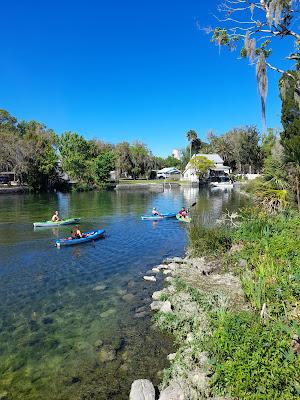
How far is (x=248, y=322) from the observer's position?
8.37 m

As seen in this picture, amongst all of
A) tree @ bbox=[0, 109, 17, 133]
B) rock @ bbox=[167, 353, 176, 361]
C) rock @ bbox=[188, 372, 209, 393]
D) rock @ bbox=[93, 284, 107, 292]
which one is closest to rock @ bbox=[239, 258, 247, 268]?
rock @ bbox=[167, 353, 176, 361]

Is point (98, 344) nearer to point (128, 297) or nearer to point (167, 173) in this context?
point (128, 297)

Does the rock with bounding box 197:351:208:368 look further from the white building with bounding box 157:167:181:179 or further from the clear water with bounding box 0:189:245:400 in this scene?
the white building with bounding box 157:167:181:179

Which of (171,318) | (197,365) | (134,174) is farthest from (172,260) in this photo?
(134,174)

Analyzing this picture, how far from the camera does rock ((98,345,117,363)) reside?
9.87 m

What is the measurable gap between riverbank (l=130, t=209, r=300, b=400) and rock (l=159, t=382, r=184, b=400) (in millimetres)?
23

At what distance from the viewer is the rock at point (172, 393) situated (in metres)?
7.40

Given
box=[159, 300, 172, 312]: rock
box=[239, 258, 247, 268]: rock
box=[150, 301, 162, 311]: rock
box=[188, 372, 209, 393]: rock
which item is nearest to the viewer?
box=[188, 372, 209, 393]: rock

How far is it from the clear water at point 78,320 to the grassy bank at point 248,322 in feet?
4.26

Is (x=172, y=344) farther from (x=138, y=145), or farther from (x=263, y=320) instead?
(x=138, y=145)

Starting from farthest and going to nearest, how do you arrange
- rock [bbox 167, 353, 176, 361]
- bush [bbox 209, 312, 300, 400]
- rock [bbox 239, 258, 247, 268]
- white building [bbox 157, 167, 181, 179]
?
white building [bbox 157, 167, 181, 179]
rock [bbox 239, 258, 247, 268]
rock [bbox 167, 353, 176, 361]
bush [bbox 209, 312, 300, 400]

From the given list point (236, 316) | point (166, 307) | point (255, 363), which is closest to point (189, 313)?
point (166, 307)

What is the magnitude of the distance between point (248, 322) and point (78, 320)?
6.65 metres

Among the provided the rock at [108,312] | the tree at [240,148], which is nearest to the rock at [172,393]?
the rock at [108,312]
